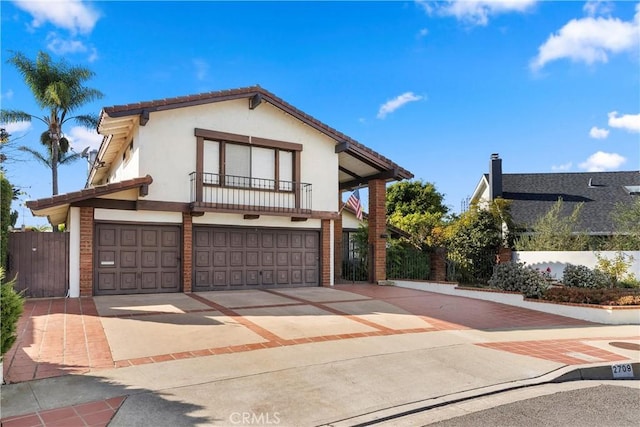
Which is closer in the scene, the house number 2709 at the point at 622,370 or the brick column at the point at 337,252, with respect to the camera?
the house number 2709 at the point at 622,370

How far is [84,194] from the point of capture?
11297 millimetres

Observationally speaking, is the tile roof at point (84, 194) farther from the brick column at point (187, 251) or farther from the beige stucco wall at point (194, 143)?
the brick column at point (187, 251)

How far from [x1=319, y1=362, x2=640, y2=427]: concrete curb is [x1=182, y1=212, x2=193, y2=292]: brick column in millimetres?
9567

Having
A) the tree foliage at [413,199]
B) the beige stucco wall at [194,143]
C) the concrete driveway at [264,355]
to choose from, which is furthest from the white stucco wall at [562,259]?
the tree foliage at [413,199]

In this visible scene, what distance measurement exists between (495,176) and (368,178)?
1045cm

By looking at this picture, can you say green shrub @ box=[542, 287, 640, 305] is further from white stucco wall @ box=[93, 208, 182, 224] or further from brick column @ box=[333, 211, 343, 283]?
white stucco wall @ box=[93, 208, 182, 224]

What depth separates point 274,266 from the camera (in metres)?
14.8

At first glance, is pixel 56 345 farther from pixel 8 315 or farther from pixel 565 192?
pixel 565 192

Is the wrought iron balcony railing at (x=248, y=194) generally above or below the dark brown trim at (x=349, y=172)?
below

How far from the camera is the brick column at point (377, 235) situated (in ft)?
54.4

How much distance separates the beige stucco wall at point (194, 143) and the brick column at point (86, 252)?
1.62 m

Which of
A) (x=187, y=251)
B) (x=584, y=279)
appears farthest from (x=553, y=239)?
(x=187, y=251)

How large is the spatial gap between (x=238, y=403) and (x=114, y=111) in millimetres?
9868

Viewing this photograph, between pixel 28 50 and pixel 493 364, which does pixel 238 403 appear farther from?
pixel 28 50
